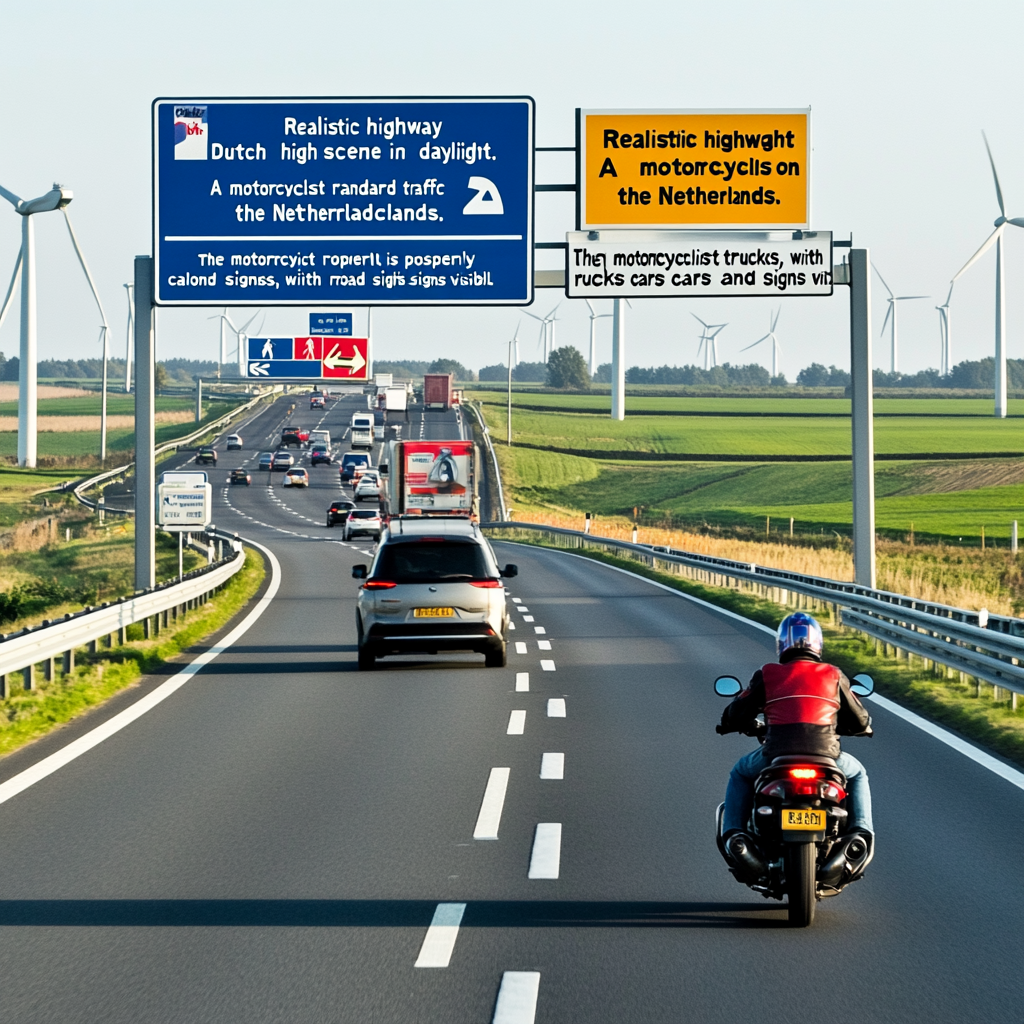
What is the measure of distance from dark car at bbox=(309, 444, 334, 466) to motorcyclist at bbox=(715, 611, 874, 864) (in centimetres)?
9981

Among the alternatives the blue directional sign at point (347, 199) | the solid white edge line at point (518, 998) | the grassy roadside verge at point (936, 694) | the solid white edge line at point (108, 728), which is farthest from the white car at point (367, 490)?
the solid white edge line at point (518, 998)

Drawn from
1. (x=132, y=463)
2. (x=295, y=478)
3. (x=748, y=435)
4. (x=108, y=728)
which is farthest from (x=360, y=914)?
(x=748, y=435)

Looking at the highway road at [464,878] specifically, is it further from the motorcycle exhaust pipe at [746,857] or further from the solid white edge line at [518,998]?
the motorcycle exhaust pipe at [746,857]

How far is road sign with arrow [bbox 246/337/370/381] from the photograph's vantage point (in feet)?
193

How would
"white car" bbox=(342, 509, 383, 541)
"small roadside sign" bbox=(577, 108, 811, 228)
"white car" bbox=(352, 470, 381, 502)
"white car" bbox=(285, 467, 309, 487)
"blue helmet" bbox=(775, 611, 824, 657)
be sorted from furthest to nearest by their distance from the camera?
1. "white car" bbox=(285, 467, 309, 487)
2. "white car" bbox=(352, 470, 381, 502)
3. "white car" bbox=(342, 509, 383, 541)
4. "small roadside sign" bbox=(577, 108, 811, 228)
5. "blue helmet" bbox=(775, 611, 824, 657)

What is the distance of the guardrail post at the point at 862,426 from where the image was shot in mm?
21812

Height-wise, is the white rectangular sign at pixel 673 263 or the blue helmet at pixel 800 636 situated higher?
the white rectangular sign at pixel 673 263

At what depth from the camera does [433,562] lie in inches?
711

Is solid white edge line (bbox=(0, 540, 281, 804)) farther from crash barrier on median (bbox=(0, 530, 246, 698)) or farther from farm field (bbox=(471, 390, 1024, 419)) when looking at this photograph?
farm field (bbox=(471, 390, 1024, 419))

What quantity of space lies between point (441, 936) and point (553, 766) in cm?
455

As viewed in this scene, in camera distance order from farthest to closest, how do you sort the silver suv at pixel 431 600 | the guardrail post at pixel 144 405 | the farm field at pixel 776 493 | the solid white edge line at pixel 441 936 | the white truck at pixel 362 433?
the white truck at pixel 362 433, the farm field at pixel 776 493, the guardrail post at pixel 144 405, the silver suv at pixel 431 600, the solid white edge line at pixel 441 936

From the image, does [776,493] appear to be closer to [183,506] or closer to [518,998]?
[183,506]

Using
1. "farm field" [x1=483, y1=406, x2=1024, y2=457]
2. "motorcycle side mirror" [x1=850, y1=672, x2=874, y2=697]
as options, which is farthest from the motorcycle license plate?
"farm field" [x1=483, y1=406, x2=1024, y2=457]

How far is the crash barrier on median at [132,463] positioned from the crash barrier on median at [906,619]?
116 ft
